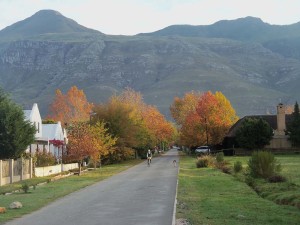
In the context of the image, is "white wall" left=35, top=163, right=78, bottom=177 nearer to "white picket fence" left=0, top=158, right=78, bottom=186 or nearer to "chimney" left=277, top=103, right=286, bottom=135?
"white picket fence" left=0, top=158, right=78, bottom=186

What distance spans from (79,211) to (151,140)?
6960 cm

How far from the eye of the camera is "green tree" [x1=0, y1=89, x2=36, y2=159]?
3581 centimetres

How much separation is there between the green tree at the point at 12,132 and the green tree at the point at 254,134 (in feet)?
136

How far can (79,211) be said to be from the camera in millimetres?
17219

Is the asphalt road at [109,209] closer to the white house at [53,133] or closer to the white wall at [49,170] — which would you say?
the white wall at [49,170]

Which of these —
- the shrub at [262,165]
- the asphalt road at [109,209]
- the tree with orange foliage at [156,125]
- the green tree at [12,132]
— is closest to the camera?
the asphalt road at [109,209]

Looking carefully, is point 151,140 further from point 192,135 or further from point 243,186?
point 243,186

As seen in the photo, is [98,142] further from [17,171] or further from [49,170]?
[17,171]

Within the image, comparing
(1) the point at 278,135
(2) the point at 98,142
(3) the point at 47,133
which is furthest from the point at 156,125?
(2) the point at 98,142

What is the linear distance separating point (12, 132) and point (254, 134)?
144 ft

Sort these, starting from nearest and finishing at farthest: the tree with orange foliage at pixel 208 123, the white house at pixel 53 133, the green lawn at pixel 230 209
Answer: the green lawn at pixel 230 209
the white house at pixel 53 133
the tree with orange foliage at pixel 208 123

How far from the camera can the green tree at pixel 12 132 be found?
117 feet

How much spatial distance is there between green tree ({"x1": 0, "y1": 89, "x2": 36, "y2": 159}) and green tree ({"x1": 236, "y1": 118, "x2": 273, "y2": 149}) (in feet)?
136

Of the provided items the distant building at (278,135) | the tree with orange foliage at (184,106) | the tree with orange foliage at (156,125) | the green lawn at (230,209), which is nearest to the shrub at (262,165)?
the green lawn at (230,209)
